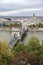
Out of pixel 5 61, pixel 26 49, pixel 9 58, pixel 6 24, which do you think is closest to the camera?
pixel 5 61

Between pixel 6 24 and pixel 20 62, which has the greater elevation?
pixel 20 62

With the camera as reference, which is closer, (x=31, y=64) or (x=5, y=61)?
(x=5, y=61)

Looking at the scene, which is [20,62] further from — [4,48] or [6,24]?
[6,24]

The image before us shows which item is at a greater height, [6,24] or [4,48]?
[4,48]

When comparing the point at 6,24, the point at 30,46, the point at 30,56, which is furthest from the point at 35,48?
the point at 6,24

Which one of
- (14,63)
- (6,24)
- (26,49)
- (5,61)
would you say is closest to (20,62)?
(14,63)

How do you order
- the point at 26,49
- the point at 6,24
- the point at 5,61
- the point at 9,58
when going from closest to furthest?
the point at 5,61, the point at 9,58, the point at 26,49, the point at 6,24

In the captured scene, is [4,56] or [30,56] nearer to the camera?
[4,56]

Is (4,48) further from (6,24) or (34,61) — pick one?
(6,24)

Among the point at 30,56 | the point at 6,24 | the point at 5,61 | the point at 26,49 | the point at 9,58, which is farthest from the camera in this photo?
the point at 6,24

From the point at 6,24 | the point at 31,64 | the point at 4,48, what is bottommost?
the point at 6,24
